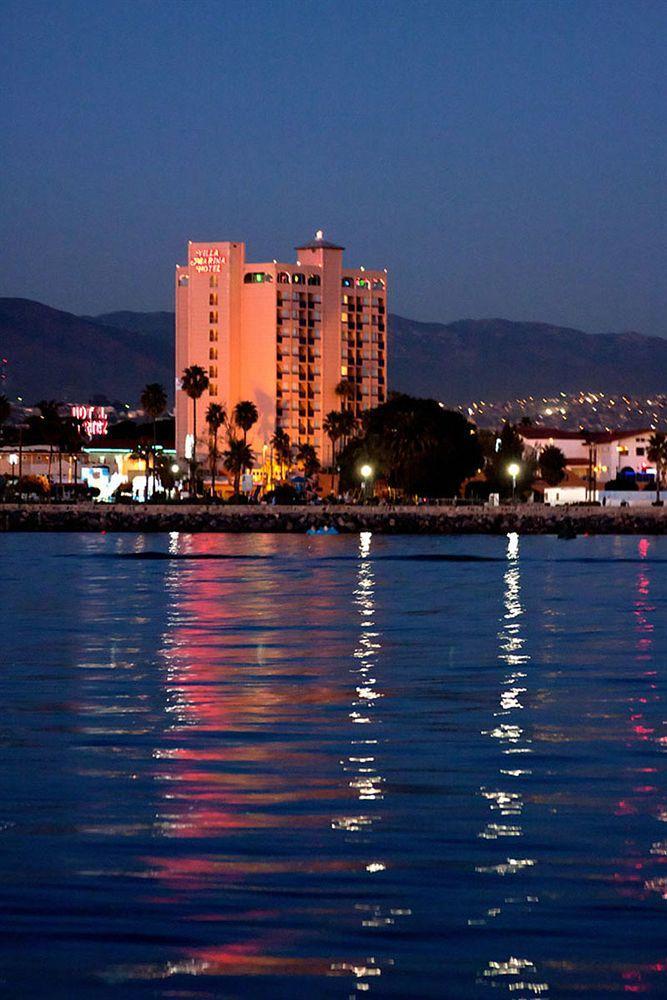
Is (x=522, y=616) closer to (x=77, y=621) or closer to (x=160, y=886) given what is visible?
(x=77, y=621)

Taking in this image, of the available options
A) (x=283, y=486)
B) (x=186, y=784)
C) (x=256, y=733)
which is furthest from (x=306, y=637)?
(x=283, y=486)

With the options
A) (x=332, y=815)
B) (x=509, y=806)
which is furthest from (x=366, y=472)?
(x=332, y=815)

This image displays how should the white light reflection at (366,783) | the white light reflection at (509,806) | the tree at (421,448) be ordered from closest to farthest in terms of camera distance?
1. the white light reflection at (509,806)
2. the white light reflection at (366,783)
3. the tree at (421,448)

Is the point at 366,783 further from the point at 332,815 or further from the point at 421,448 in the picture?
the point at 421,448

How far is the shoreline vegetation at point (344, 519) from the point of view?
142375 mm

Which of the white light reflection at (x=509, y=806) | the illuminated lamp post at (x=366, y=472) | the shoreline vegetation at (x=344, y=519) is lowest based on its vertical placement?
the white light reflection at (x=509, y=806)

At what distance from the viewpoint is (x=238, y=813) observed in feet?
50.2

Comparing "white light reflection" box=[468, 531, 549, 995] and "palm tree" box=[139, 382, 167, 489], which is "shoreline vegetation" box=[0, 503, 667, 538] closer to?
"palm tree" box=[139, 382, 167, 489]

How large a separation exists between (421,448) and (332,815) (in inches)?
5390

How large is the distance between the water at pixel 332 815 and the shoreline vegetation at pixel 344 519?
10374 cm

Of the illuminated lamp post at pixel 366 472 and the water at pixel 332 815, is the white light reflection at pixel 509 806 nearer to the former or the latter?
the water at pixel 332 815

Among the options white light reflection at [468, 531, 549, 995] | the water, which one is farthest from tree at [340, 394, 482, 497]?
white light reflection at [468, 531, 549, 995]

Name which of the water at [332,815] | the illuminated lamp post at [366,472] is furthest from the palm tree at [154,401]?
the water at [332,815]

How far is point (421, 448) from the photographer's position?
151875 mm
